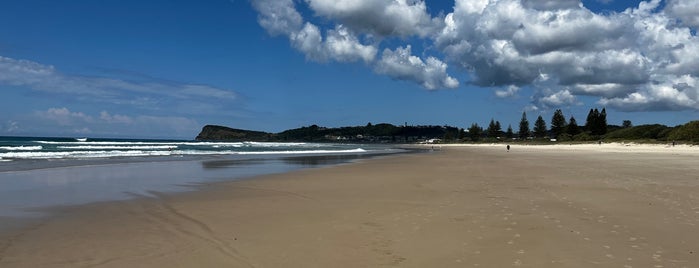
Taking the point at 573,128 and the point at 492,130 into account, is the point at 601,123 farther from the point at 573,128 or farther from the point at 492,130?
the point at 492,130

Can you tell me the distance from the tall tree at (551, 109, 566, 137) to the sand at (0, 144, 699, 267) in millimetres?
120227

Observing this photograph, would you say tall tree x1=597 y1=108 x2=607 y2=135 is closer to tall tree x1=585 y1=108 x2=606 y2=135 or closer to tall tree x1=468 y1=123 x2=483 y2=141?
tall tree x1=585 y1=108 x2=606 y2=135

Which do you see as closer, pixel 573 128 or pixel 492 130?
pixel 573 128

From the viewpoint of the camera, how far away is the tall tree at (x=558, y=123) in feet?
404

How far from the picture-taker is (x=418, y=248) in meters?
6.45

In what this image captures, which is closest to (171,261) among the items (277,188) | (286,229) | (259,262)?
(259,262)

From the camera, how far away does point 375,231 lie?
7637 millimetres

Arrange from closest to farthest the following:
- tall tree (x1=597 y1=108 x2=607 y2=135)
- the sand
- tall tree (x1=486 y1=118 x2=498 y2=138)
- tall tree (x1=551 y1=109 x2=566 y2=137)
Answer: the sand, tall tree (x1=597 y1=108 x2=607 y2=135), tall tree (x1=551 y1=109 x2=566 y2=137), tall tree (x1=486 y1=118 x2=498 y2=138)

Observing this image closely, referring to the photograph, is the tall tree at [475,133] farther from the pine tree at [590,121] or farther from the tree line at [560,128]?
the pine tree at [590,121]

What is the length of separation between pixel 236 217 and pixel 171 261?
10.8ft

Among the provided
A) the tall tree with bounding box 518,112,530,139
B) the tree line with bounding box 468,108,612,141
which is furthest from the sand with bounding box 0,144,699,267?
the tall tree with bounding box 518,112,530,139

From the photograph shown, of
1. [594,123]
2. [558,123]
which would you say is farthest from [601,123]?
[558,123]

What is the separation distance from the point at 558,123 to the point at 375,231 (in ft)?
425

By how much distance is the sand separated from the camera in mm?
5895
